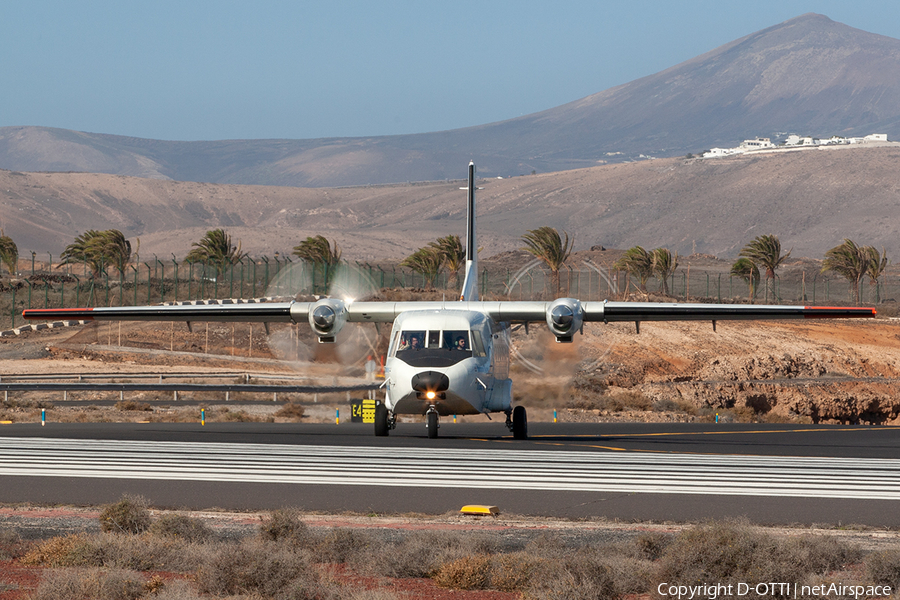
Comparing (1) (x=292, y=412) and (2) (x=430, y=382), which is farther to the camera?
(1) (x=292, y=412)

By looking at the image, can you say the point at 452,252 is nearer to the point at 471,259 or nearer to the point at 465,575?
the point at 471,259

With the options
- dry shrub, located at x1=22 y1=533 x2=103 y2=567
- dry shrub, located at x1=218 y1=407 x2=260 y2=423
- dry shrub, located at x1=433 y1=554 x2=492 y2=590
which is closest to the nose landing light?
dry shrub, located at x1=22 y1=533 x2=103 y2=567

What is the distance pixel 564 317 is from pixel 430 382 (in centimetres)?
557

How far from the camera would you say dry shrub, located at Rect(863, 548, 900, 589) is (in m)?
10.2

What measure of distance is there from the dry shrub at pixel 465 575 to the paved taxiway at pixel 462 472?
480 centimetres

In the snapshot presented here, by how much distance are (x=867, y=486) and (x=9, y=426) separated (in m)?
25.3

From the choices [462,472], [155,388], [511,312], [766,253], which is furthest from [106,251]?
[462,472]

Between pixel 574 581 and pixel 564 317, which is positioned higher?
pixel 564 317

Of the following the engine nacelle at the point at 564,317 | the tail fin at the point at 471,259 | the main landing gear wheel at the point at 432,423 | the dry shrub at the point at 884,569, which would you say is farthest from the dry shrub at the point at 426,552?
the tail fin at the point at 471,259

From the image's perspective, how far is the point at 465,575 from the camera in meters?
10.6

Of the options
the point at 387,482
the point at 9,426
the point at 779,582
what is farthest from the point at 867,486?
the point at 9,426

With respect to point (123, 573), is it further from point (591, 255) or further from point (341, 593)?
point (591, 255)

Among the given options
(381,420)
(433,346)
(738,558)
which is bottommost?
(738,558)

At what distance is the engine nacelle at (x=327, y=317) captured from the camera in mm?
29641
